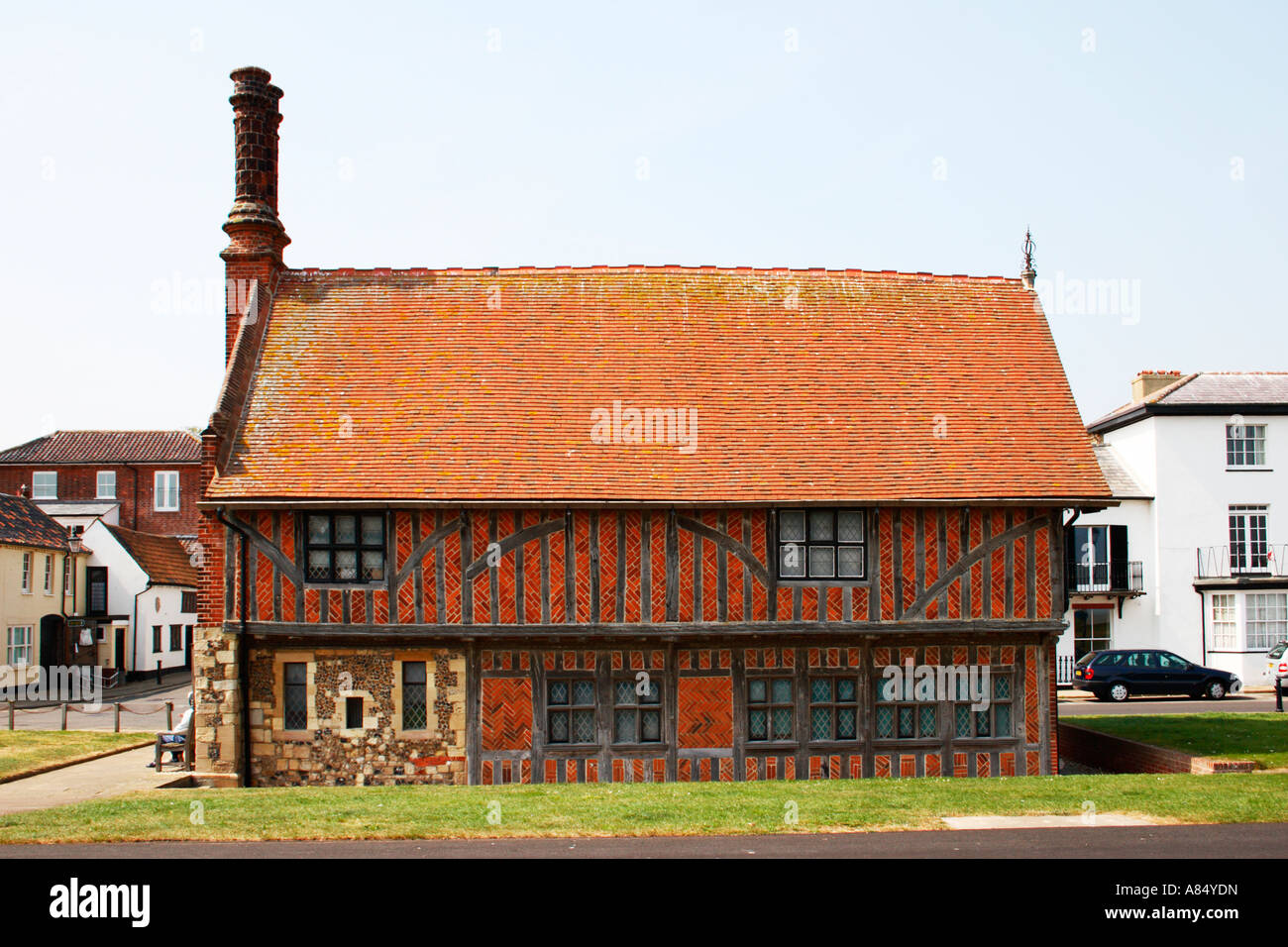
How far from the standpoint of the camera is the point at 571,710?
56.2ft

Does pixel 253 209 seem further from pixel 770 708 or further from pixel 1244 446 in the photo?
pixel 1244 446

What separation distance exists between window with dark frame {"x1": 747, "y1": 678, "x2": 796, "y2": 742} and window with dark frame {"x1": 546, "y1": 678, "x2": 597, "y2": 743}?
7.96ft

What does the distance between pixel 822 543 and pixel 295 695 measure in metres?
8.38

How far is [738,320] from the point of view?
2016cm

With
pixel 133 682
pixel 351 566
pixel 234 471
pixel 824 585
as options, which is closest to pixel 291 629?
pixel 351 566

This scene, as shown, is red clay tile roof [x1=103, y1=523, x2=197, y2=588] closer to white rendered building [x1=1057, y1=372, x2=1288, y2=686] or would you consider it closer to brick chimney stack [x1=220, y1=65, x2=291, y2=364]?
brick chimney stack [x1=220, y1=65, x2=291, y2=364]

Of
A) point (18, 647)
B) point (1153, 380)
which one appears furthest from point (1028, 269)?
point (18, 647)

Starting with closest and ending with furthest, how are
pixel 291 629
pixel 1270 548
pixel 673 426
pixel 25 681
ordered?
pixel 291 629, pixel 673 426, pixel 1270 548, pixel 25 681

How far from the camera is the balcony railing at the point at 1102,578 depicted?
1336 inches

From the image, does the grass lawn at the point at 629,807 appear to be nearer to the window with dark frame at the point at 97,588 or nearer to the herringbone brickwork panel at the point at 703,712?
the herringbone brickwork panel at the point at 703,712

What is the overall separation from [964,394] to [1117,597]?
1828 cm

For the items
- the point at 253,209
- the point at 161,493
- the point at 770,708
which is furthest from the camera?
the point at 161,493

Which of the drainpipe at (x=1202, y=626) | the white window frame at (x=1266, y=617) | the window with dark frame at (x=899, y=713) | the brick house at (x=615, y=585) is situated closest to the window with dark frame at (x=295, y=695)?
the brick house at (x=615, y=585)

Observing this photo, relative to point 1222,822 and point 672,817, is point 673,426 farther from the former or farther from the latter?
point 1222,822
